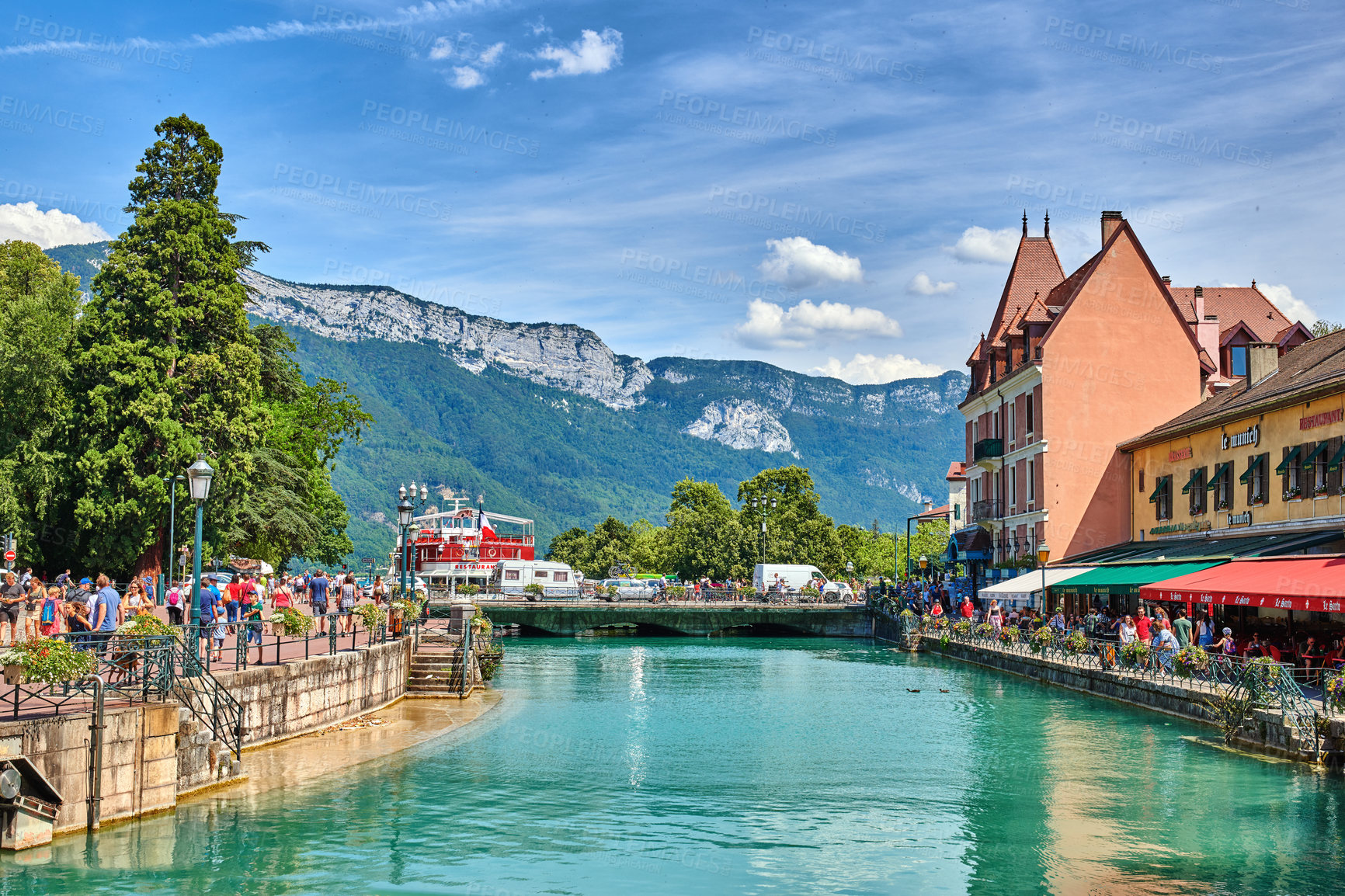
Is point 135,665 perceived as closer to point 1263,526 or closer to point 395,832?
point 395,832

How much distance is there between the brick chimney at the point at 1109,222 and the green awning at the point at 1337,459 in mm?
23593

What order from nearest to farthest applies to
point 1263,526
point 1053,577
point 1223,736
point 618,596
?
point 1223,736
point 1263,526
point 1053,577
point 618,596

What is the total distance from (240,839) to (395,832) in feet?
7.09

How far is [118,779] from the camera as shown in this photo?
50.3 ft

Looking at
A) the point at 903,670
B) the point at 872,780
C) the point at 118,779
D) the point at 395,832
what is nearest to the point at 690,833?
the point at 395,832

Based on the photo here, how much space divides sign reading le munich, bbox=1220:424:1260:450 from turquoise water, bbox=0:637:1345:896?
10529 mm

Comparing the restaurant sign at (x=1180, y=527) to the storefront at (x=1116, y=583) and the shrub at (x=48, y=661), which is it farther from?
the shrub at (x=48, y=661)

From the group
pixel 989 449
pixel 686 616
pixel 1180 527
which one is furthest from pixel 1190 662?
pixel 686 616

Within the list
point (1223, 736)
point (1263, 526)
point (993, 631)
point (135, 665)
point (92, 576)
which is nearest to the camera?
point (135, 665)

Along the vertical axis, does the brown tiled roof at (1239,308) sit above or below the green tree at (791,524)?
above

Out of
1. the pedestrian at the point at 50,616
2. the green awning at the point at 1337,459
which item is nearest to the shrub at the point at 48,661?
the pedestrian at the point at 50,616

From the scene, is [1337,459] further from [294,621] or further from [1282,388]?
[294,621]

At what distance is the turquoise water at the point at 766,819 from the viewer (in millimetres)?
14422

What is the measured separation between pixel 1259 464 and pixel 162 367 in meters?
36.9
